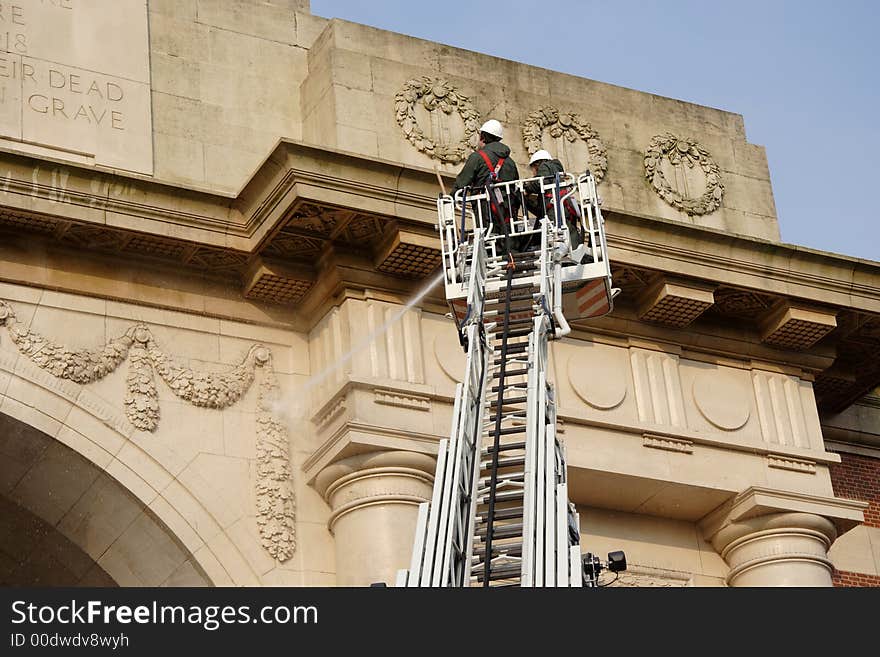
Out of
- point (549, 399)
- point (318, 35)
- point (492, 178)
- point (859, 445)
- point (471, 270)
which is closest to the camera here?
point (549, 399)

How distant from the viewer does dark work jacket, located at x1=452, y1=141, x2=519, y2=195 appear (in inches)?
641

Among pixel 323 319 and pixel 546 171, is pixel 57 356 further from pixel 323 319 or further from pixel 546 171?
pixel 546 171

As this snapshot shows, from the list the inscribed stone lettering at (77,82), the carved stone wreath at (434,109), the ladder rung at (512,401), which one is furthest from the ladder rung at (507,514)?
the carved stone wreath at (434,109)

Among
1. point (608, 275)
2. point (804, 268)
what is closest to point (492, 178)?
point (608, 275)

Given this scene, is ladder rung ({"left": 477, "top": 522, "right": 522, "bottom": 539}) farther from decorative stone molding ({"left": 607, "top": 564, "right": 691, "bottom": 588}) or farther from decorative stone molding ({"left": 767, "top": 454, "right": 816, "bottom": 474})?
decorative stone molding ({"left": 767, "top": 454, "right": 816, "bottom": 474})

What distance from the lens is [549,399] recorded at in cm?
1412

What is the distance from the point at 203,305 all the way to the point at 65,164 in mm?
1879

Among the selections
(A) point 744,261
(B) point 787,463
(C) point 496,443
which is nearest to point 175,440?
(C) point 496,443

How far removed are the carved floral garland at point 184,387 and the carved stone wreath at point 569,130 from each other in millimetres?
4241

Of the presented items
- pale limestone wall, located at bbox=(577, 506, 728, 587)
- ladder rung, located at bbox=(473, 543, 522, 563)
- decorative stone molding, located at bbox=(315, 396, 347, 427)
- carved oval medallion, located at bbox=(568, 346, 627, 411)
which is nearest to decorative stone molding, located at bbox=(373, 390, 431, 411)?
decorative stone molding, located at bbox=(315, 396, 347, 427)

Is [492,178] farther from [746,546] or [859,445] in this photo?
[859,445]

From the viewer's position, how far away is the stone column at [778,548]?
19234 millimetres

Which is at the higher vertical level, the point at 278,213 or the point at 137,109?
the point at 137,109

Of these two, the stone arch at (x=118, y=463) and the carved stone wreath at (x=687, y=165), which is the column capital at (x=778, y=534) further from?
the stone arch at (x=118, y=463)
